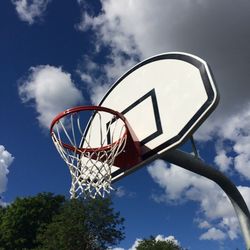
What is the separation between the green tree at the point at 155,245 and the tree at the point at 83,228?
45.1ft

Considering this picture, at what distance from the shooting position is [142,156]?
20.9 feet

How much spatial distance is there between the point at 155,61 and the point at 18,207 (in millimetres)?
24946

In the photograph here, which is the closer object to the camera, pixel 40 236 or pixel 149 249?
pixel 40 236

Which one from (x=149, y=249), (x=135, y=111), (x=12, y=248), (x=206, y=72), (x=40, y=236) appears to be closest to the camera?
(x=206, y=72)

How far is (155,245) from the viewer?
36562 millimetres

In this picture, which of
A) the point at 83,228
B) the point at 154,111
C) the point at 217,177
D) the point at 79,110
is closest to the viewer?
the point at 79,110

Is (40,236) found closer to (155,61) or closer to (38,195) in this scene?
(38,195)

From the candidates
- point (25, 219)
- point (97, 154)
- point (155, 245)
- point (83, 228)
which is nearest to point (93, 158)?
point (97, 154)

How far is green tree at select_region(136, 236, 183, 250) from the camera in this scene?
36219 millimetres

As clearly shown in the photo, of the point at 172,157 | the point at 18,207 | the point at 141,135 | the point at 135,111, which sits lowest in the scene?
the point at 172,157

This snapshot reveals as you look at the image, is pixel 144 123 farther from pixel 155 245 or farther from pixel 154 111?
pixel 155 245

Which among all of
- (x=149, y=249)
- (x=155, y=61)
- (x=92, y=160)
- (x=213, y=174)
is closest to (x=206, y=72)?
(x=155, y=61)

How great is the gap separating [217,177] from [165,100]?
66.6 inches

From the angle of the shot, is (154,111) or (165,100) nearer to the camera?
(165,100)
